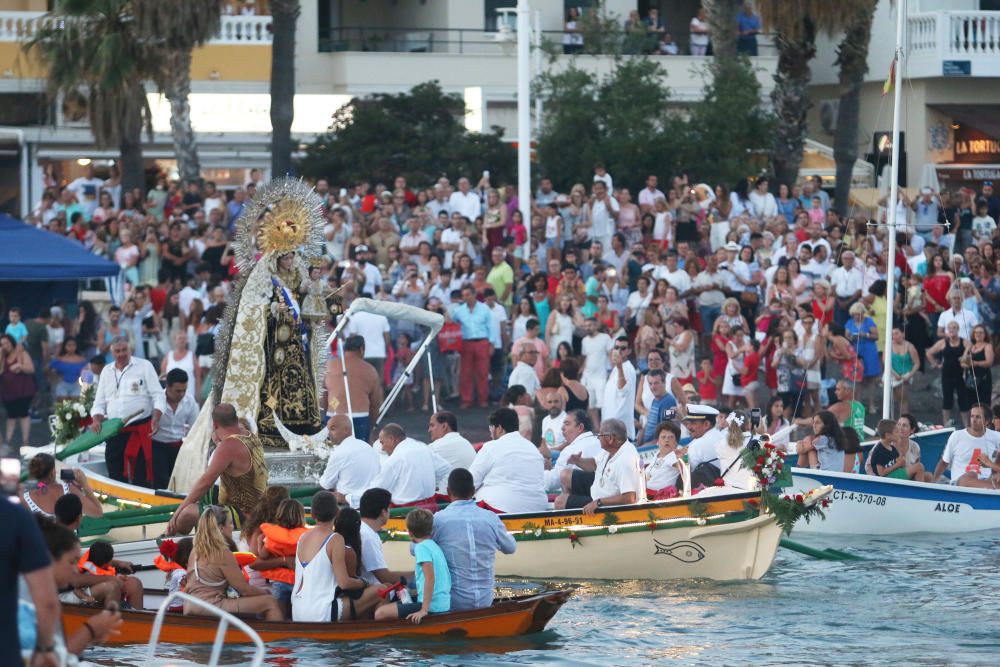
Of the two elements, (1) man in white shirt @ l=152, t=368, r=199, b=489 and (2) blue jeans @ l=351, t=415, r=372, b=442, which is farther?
(2) blue jeans @ l=351, t=415, r=372, b=442

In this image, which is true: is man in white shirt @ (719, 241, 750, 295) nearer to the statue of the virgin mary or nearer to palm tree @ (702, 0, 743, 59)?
the statue of the virgin mary

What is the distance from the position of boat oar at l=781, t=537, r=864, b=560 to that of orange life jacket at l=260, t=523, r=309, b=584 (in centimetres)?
520

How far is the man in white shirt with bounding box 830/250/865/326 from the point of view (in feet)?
80.4

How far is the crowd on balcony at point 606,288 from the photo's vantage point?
22797 millimetres

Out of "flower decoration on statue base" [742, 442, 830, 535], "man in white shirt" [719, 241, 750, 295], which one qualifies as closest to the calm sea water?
"flower decoration on statue base" [742, 442, 830, 535]

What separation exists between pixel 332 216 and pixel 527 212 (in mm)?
2940

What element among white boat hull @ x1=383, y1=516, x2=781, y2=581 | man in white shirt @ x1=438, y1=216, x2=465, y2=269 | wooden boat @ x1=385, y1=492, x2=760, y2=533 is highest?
man in white shirt @ x1=438, y1=216, x2=465, y2=269

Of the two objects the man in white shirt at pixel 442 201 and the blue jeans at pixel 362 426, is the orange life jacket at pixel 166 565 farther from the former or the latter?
the man in white shirt at pixel 442 201

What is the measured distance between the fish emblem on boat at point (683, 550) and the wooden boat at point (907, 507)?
321 centimetres

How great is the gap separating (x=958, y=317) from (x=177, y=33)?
14.5 m

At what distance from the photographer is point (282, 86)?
3020 cm

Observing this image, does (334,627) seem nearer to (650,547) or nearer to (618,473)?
(650,547)

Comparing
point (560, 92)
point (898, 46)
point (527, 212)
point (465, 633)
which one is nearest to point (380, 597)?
point (465, 633)

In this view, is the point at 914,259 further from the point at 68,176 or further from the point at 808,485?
the point at 68,176
